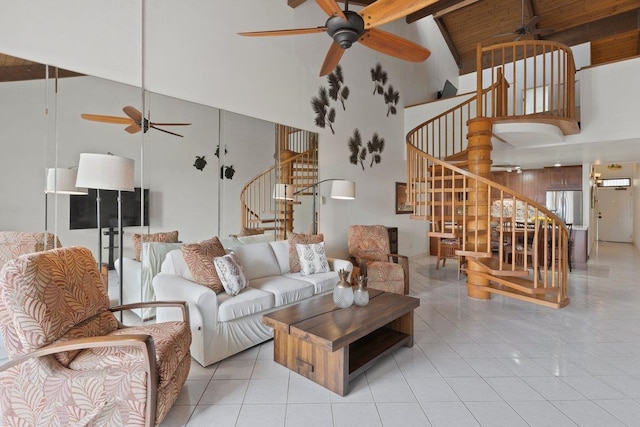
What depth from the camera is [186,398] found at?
7.07 feet

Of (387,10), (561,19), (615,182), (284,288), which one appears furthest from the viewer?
(615,182)

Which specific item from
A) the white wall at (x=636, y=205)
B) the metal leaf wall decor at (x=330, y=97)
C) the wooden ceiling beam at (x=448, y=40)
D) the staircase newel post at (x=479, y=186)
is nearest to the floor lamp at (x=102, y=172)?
the metal leaf wall decor at (x=330, y=97)

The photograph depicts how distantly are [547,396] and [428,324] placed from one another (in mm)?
1323

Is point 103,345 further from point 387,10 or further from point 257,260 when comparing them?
point 387,10

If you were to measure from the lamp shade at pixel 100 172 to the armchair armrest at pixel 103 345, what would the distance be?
1228mm

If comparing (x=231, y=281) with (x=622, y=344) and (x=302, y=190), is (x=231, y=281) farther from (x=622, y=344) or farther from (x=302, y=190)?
(x=622, y=344)

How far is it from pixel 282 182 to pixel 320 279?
5.20 feet

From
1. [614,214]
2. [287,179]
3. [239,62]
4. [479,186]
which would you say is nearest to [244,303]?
[287,179]

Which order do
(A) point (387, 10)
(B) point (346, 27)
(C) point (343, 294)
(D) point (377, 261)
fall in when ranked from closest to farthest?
(A) point (387, 10), (B) point (346, 27), (C) point (343, 294), (D) point (377, 261)

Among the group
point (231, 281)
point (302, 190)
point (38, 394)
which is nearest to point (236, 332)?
point (231, 281)

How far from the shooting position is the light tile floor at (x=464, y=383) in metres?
1.97

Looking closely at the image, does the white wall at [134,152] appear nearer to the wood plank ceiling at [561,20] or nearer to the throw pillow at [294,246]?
the throw pillow at [294,246]

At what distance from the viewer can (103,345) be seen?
158 centimetres

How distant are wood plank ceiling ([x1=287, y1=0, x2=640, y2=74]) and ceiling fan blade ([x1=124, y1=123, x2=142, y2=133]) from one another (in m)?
6.28
